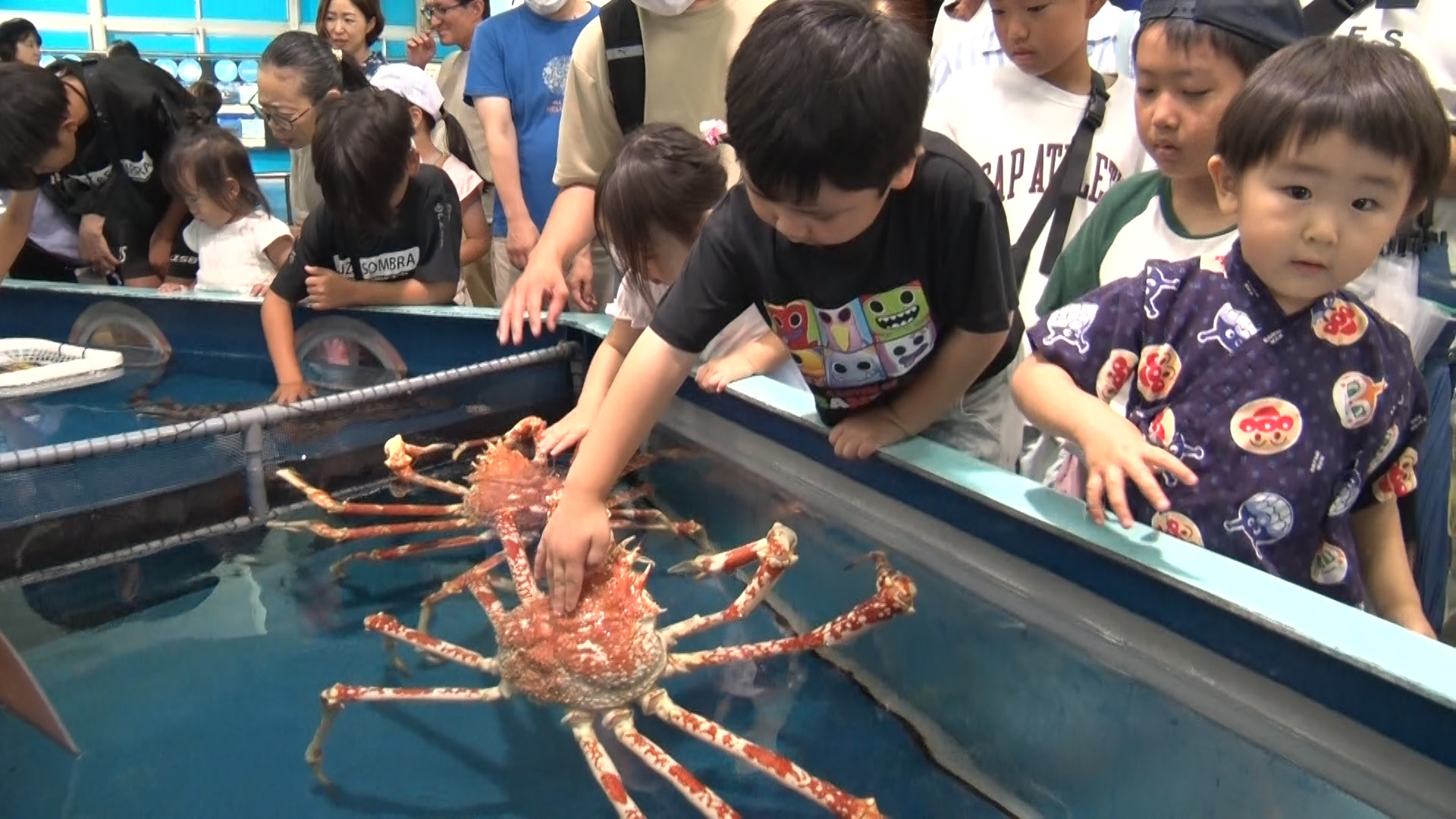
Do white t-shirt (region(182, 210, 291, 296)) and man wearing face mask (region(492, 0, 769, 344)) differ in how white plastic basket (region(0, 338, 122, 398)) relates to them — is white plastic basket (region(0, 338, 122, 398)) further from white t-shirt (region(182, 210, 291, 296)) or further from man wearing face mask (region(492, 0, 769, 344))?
man wearing face mask (region(492, 0, 769, 344))

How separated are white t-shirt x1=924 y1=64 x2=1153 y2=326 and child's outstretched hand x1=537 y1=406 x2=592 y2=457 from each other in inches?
28.7

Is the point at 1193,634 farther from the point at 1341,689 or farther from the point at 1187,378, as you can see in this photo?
the point at 1187,378

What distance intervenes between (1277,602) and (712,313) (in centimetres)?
60

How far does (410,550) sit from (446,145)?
1903mm

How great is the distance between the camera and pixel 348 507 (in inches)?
63.7

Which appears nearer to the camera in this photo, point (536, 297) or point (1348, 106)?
point (1348, 106)

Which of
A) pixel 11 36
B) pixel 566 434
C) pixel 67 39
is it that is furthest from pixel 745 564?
pixel 67 39

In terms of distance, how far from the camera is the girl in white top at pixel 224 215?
2584 mm

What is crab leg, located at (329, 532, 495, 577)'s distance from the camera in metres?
1.53

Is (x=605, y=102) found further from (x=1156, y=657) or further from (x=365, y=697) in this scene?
(x=1156, y=657)

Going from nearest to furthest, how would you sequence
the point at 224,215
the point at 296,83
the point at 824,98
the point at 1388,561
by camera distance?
1. the point at 824,98
2. the point at 1388,561
3. the point at 296,83
4. the point at 224,215

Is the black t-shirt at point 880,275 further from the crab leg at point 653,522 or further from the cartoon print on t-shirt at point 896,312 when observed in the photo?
the crab leg at point 653,522

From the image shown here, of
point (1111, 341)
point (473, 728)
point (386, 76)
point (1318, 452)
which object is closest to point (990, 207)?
point (1111, 341)

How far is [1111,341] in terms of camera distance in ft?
3.19
